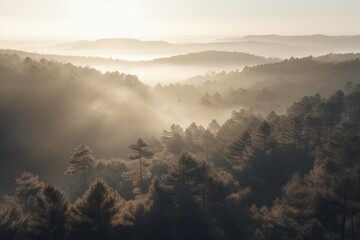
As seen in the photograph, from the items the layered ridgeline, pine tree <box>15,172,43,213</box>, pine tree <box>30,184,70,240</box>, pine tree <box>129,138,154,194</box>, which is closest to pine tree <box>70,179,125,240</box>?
the layered ridgeline

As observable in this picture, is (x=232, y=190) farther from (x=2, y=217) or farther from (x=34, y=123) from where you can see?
(x=34, y=123)

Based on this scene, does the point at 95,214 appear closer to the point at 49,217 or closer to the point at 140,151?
the point at 49,217

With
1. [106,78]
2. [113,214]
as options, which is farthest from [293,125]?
[106,78]

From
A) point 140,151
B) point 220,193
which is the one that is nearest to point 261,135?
point 220,193

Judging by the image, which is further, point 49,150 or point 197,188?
point 49,150

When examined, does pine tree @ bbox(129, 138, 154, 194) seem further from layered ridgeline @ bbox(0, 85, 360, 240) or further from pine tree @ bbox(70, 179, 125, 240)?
pine tree @ bbox(70, 179, 125, 240)
